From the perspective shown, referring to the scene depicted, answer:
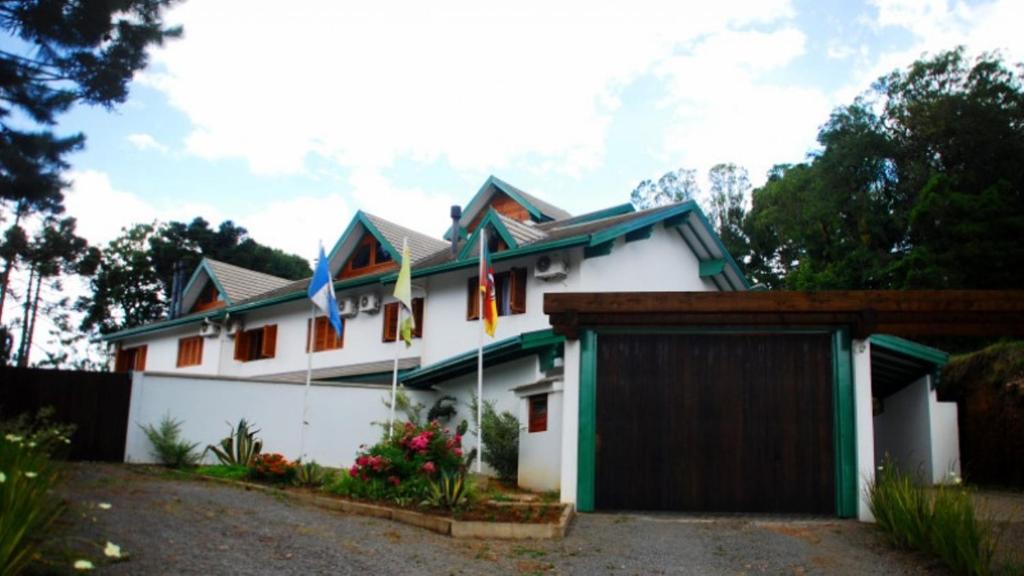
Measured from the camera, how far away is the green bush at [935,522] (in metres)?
7.66

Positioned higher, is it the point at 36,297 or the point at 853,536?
the point at 36,297

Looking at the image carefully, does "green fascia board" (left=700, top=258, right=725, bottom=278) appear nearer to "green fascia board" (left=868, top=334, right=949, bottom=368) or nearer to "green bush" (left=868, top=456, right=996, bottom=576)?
"green fascia board" (left=868, top=334, right=949, bottom=368)

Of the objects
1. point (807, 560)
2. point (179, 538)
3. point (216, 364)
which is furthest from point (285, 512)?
point (216, 364)

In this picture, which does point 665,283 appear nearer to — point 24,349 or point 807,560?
point 807,560

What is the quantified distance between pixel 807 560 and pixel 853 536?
1487 millimetres

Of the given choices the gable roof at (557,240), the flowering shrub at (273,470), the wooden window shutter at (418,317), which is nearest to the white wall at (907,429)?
the gable roof at (557,240)

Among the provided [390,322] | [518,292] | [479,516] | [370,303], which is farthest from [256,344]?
[479,516]

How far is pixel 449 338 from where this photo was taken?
22078 mm

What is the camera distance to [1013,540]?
9.09 meters

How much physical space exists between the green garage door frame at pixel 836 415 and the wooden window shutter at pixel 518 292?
28.4 feet

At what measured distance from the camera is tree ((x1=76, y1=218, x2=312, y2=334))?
1919 inches

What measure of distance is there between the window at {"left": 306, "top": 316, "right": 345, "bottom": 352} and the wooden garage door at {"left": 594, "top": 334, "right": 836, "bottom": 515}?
1481 centimetres

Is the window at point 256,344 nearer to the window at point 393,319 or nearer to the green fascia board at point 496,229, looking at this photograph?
the window at point 393,319

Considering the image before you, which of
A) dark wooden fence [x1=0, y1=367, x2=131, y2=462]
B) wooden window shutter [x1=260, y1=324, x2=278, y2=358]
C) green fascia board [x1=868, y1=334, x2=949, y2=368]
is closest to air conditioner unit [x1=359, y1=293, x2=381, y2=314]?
wooden window shutter [x1=260, y1=324, x2=278, y2=358]
